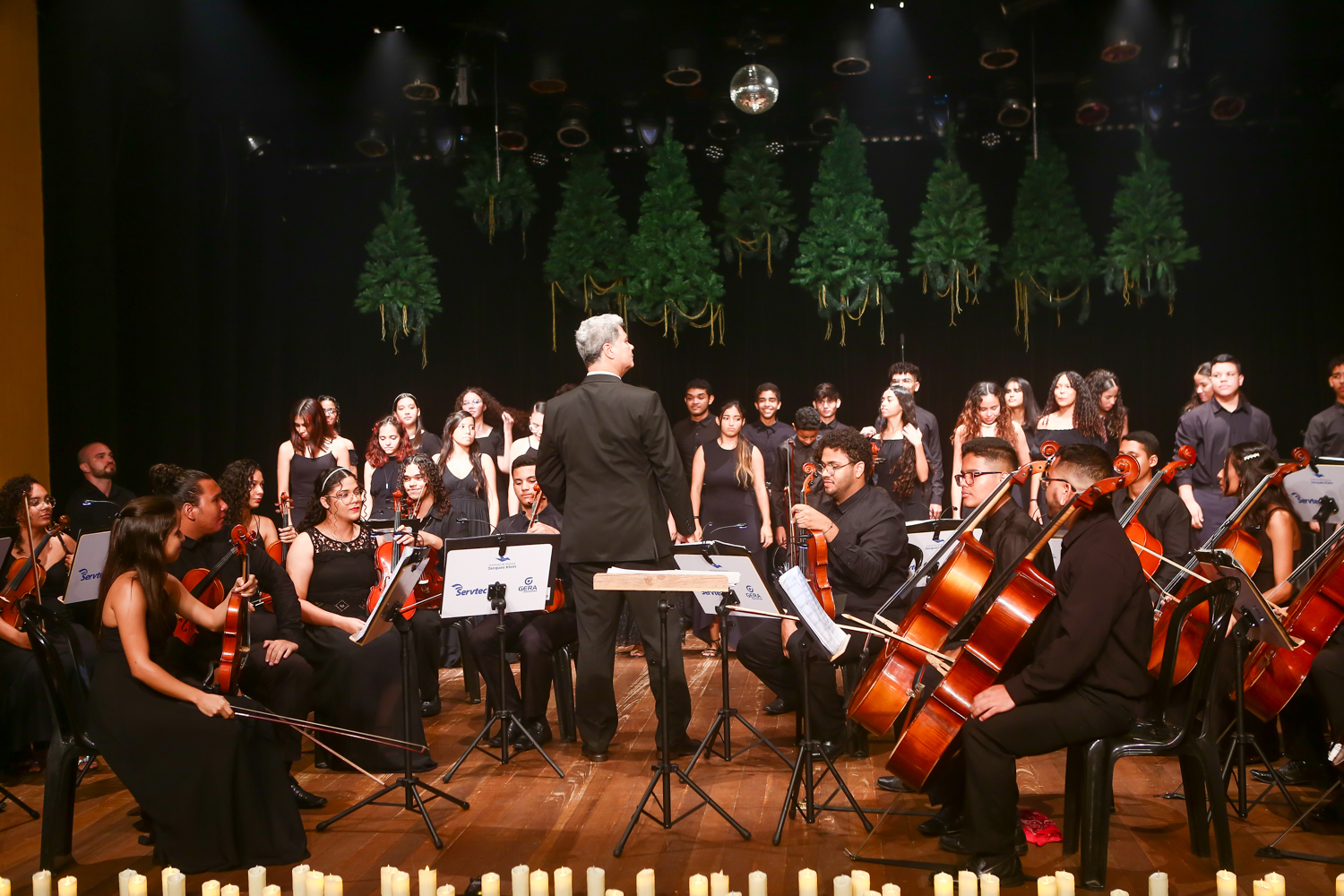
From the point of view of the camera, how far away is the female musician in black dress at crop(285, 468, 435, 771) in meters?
4.43

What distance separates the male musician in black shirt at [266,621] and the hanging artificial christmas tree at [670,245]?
4522 mm

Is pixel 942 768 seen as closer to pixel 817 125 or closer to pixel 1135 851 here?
pixel 1135 851

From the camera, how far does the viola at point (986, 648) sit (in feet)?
9.91

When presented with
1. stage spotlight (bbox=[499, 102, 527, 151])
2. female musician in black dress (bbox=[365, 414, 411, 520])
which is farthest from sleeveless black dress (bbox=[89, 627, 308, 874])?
stage spotlight (bbox=[499, 102, 527, 151])

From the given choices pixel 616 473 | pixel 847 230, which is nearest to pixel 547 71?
pixel 847 230

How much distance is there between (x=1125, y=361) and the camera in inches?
343

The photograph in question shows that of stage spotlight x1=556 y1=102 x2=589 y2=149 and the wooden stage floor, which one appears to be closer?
the wooden stage floor

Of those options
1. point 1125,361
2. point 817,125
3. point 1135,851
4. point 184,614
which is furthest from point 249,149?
point 1135,851

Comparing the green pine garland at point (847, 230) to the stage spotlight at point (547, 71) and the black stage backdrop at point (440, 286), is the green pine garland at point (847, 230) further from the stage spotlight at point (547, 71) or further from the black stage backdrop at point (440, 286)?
the stage spotlight at point (547, 71)

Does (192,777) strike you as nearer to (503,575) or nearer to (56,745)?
(56,745)

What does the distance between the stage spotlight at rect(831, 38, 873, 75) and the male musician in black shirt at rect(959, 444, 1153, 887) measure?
590cm

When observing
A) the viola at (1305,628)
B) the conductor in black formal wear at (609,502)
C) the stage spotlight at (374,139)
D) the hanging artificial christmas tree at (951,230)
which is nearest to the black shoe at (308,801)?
the conductor in black formal wear at (609,502)

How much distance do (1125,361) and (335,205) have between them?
280 inches

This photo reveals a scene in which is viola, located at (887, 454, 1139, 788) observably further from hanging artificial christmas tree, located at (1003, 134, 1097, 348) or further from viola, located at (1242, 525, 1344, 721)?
hanging artificial christmas tree, located at (1003, 134, 1097, 348)
